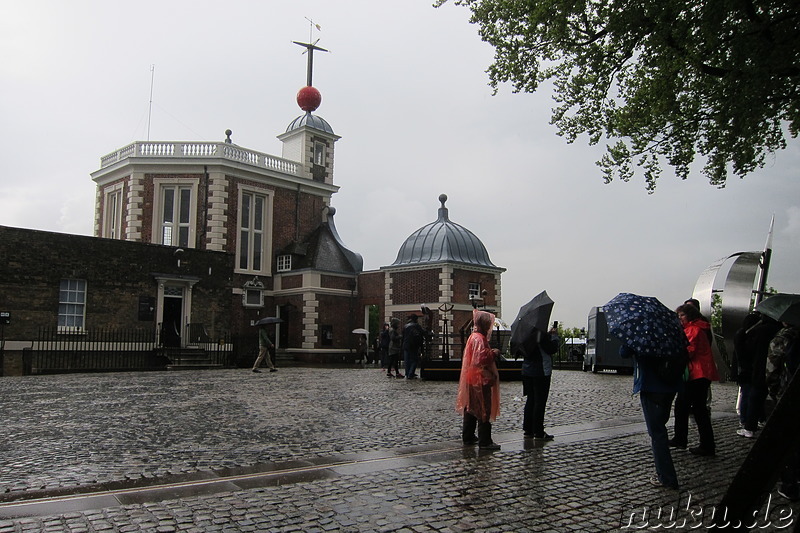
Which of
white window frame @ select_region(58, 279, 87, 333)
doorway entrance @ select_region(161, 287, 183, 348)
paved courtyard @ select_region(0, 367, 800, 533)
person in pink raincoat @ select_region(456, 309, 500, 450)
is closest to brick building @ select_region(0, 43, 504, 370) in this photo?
doorway entrance @ select_region(161, 287, 183, 348)

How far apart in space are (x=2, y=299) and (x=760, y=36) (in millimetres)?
23371

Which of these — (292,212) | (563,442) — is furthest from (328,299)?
(563,442)

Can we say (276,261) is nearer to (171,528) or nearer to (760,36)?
(760,36)

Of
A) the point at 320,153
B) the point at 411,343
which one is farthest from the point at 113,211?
the point at 411,343

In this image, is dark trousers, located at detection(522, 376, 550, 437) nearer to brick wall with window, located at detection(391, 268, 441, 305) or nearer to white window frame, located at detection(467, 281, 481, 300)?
brick wall with window, located at detection(391, 268, 441, 305)

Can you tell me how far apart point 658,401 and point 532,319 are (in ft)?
9.39

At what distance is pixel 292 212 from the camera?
36438 mm

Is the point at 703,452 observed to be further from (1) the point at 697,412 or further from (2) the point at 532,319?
(2) the point at 532,319

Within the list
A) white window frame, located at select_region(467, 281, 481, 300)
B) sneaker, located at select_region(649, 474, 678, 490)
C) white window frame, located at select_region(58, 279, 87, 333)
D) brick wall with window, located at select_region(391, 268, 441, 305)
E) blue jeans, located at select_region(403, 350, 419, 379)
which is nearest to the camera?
sneaker, located at select_region(649, 474, 678, 490)

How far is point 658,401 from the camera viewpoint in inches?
238

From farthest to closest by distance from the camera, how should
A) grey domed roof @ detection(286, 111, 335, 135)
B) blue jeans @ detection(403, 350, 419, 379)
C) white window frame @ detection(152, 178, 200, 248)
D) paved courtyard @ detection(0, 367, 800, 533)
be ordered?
grey domed roof @ detection(286, 111, 335, 135)
white window frame @ detection(152, 178, 200, 248)
blue jeans @ detection(403, 350, 419, 379)
paved courtyard @ detection(0, 367, 800, 533)

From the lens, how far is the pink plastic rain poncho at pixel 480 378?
7.78 meters

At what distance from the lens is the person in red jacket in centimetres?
751

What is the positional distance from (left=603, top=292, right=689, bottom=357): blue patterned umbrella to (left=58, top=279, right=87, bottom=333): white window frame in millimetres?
22300
